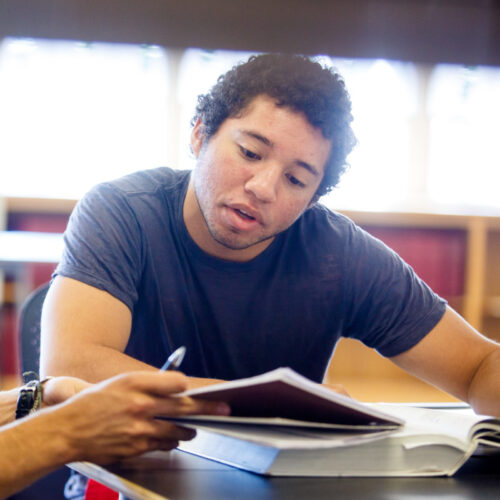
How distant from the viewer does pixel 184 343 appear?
4.11ft

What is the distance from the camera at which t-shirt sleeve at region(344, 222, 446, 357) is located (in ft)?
4.20

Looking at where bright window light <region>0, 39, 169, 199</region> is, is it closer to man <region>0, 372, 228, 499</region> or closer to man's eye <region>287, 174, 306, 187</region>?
man's eye <region>287, 174, 306, 187</region>

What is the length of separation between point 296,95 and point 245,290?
0.37 m

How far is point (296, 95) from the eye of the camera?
1229mm

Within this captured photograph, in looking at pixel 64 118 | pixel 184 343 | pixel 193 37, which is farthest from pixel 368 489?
pixel 193 37

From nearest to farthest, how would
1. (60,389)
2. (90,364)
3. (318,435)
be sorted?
(318,435)
(60,389)
(90,364)

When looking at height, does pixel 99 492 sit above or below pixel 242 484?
below

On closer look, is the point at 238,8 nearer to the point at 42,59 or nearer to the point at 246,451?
the point at 42,59

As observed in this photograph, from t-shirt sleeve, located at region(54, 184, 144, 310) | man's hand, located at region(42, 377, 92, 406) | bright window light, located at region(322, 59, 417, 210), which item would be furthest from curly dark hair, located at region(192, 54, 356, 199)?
bright window light, located at region(322, 59, 417, 210)

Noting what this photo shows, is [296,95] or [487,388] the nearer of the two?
[487,388]

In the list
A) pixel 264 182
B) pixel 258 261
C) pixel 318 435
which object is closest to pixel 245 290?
pixel 258 261

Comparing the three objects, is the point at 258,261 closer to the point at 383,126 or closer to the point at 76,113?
the point at 76,113

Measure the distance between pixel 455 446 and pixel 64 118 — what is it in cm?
402

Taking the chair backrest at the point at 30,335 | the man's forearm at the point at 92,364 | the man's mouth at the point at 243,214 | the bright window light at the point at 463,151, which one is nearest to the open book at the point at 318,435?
the man's forearm at the point at 92,364
